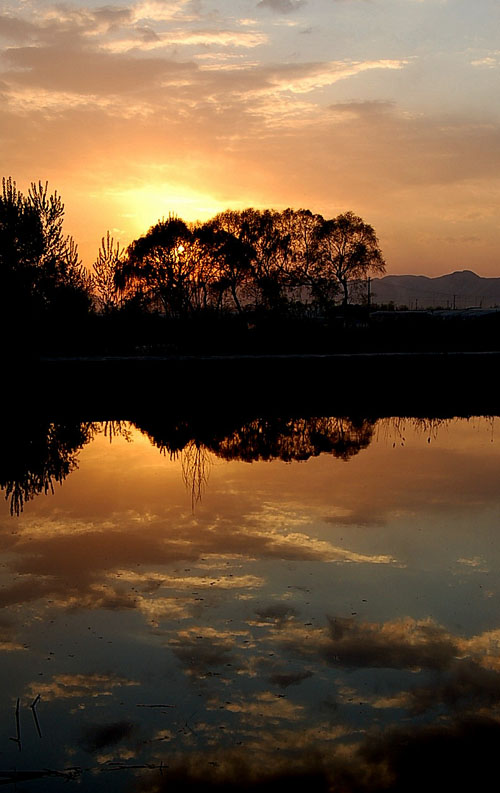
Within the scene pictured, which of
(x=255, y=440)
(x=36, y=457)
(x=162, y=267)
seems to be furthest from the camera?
(x=162, y=267)

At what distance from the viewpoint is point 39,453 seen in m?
23.6

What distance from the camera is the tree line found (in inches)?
2223

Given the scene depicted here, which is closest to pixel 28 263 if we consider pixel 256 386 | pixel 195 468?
pixel 256 386

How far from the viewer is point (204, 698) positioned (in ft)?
28.3

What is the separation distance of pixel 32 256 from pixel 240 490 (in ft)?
137

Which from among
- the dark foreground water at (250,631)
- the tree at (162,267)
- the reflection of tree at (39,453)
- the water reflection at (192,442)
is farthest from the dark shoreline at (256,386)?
the tree at (162,267)

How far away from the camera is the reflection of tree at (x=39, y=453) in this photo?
19.2 meters

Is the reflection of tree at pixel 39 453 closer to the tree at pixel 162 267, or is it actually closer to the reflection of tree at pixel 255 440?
the reflection of tree at pixel 255 440

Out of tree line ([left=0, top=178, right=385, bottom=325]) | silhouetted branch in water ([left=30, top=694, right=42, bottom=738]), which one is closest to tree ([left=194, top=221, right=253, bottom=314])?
tree line ([left=0, top=178, right=385, bottom=325])

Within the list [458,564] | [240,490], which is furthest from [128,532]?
[458,564]

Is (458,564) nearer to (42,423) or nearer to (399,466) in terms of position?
(399,466)

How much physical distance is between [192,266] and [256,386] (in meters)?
58.3

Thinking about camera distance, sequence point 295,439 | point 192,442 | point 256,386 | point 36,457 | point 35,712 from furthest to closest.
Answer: point 256,386
point 295,439
point 192,442
point 36,457
point 35,712

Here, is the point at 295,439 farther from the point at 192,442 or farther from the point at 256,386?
the point at 256,386
